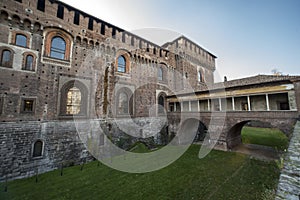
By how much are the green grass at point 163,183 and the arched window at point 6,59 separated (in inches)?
270

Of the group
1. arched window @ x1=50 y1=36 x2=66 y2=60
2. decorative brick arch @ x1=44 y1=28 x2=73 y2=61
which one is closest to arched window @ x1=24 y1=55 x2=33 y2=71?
decorative brick arch @ x1=44 y1=28 x2=73 y2=61

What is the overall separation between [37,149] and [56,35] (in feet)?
26.6

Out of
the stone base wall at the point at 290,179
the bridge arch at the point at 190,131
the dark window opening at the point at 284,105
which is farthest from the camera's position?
the bridge arch at the point at 190,131

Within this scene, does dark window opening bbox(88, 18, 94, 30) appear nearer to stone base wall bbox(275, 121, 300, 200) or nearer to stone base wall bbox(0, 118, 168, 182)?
stone base wall bbox(0, 118, 168, 182)

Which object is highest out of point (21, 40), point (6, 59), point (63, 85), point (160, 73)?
point (160, 73)

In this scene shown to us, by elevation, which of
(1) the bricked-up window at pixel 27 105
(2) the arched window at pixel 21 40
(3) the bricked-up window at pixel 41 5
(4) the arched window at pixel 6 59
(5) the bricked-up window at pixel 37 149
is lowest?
(5) the bricked-up window at pixel 37 149

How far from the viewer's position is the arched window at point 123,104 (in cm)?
1368

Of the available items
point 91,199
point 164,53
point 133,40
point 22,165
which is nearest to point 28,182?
point 22,165

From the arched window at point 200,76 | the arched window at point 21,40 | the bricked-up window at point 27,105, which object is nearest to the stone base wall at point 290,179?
the bricked-up window at point 27,105

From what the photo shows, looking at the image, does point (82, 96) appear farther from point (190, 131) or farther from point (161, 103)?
point (190, 131)

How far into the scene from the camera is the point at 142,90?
50.7 feet

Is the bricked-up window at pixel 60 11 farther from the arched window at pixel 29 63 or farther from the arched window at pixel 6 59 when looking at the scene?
the arched window at pixel 6 59

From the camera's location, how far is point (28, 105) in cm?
911

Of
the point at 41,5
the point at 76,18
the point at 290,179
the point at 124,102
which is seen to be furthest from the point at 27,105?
the point at 290,179
